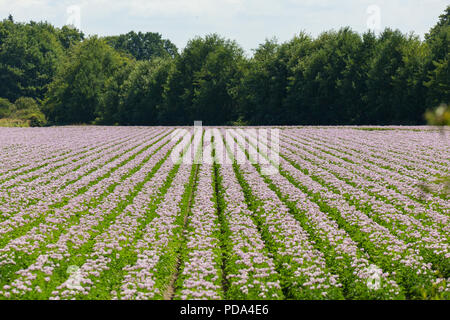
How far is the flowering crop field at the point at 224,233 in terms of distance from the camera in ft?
30.5

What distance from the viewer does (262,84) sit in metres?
84.9

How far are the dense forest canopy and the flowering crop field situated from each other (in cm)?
4738

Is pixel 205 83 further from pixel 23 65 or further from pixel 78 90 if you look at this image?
pixel 23 65

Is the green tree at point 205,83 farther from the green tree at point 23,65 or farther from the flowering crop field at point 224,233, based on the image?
the flowering crop field at point 224,233

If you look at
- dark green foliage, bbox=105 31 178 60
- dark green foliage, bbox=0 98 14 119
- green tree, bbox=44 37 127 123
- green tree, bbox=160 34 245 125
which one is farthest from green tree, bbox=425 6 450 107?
dark green foliage, bbox=105 31 178 60

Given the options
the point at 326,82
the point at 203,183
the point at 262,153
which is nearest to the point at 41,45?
the point at 326,82

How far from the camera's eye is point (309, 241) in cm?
1236

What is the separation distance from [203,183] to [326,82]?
60.1 m

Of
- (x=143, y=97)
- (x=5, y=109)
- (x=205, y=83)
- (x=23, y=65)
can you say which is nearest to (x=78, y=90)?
(x=143, y=97)

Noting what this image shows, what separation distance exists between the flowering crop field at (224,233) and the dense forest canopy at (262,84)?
47.4 metres

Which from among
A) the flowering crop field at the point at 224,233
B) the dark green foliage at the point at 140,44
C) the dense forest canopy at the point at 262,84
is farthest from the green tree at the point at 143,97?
the dark green foliage at the point at 140,44

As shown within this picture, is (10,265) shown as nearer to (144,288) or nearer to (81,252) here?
(81,252)

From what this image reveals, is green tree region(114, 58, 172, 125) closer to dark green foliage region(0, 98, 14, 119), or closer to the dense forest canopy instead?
the dense forest canopy

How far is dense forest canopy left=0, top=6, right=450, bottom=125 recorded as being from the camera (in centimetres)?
6862
